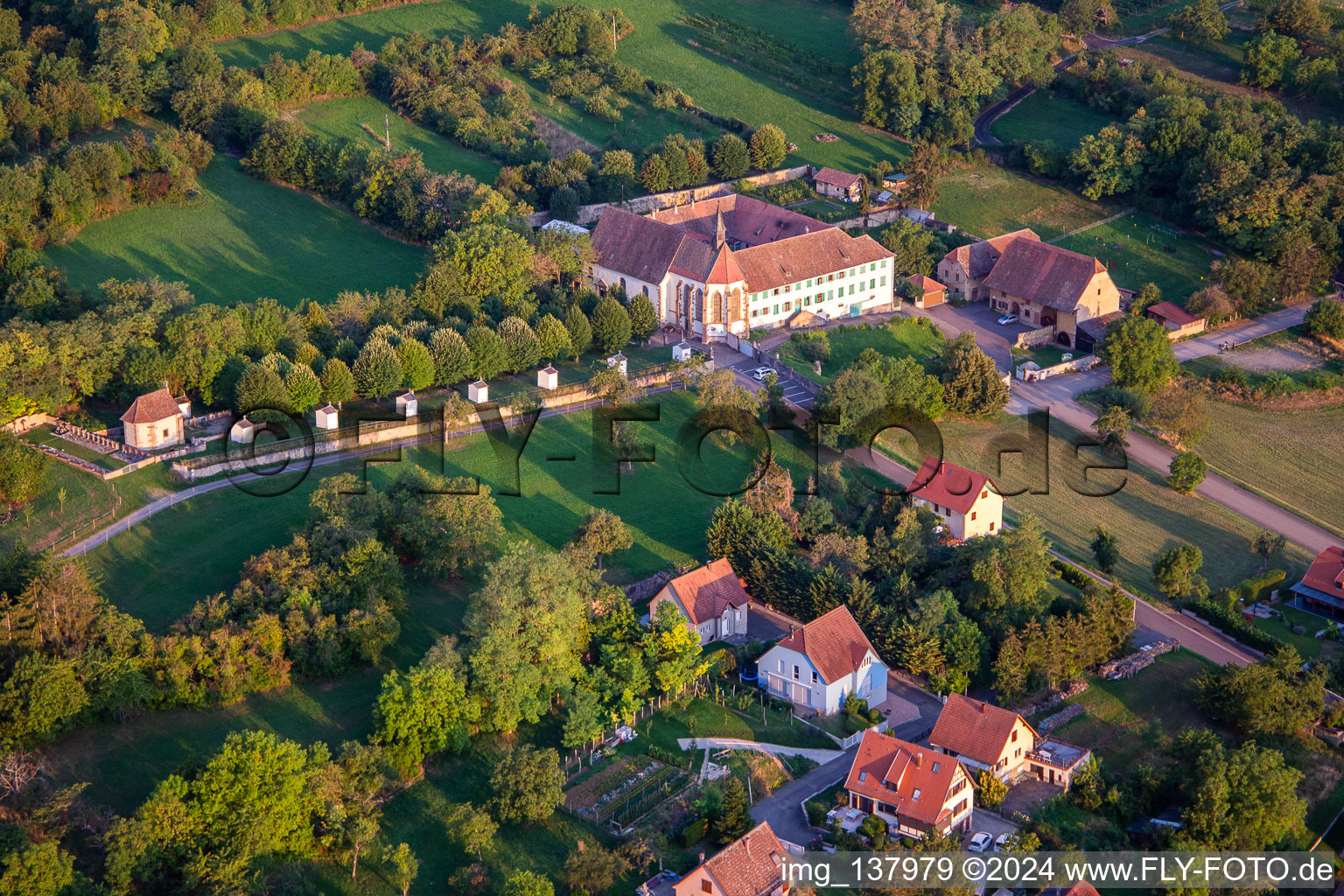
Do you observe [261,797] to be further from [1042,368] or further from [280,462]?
[1042,368]

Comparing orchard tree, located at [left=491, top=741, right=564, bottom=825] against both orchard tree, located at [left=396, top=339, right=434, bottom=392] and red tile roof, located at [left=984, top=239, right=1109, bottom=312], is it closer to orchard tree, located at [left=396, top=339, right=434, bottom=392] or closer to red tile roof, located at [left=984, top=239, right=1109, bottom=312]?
orchard tree, located at [left=396, top=339, right=434, bottom=392]

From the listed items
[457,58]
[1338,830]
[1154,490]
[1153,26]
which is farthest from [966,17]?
[1338,830]

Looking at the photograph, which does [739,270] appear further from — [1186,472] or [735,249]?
[1186,472]

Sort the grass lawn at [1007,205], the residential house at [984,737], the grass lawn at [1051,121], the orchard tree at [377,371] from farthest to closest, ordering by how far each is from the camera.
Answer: the grass lawn at [1051,121] → the grass lawn at [1007,205] → the orchard tree at [377,371] → the residential house at [984,737]

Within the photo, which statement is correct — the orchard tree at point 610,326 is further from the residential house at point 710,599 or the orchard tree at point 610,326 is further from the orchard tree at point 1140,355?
the orchard tree at point 1140,355

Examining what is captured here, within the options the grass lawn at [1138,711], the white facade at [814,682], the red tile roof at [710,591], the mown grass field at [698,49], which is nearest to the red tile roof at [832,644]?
the white facade at [814,682]

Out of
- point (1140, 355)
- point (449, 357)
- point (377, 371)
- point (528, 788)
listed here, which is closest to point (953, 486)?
point (1140, 355)
